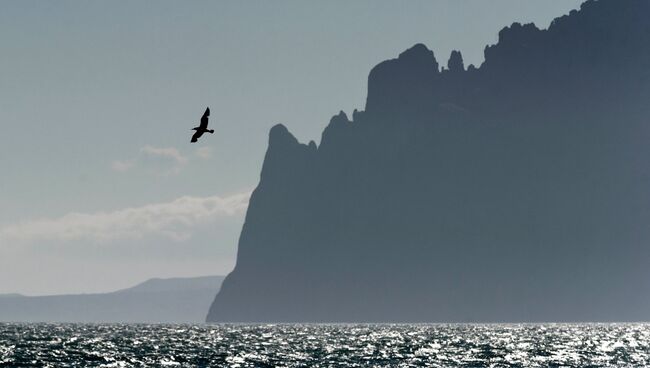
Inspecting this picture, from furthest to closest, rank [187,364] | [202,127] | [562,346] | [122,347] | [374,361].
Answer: [562,346] < [122,347] < [374,361] < [187,364] < [202,127]

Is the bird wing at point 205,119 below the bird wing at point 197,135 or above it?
above

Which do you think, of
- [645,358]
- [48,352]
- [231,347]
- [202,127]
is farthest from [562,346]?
[202,127]

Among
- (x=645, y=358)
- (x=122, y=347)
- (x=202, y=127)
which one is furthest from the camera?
(x=122, y=347)

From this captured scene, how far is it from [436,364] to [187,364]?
22.1 m

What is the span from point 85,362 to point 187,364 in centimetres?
898

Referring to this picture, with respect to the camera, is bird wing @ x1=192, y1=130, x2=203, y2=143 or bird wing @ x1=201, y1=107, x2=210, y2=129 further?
bird wing @ x1=201, y1=107, x2=210, y2=129

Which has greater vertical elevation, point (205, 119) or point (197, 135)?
point (205, 119)

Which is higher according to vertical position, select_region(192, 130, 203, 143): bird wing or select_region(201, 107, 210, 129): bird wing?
select_region(201, 107, 210, 129): bird wing

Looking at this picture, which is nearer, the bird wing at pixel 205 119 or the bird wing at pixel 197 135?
the bird wing at pixel 197 135

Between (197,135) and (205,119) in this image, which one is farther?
(205,119)

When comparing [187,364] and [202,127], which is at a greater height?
[202,127]

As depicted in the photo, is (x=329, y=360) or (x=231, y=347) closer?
(x=329, y=360)

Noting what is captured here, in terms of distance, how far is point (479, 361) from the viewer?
104000 millimetres

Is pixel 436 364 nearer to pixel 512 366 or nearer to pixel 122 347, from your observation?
pixel 512 366
